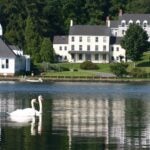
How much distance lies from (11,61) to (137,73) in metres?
15.4

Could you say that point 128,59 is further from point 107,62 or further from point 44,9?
point 44,9

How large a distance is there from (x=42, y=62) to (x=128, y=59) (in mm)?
14241

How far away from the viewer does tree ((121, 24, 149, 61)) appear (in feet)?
416

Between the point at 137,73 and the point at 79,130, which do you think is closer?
the point at 79,130

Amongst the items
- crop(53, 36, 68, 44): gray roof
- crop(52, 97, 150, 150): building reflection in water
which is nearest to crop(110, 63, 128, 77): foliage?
crop(53, 36, 68, 44): gray roof

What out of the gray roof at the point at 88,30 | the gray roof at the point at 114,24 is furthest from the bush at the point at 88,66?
the gray roof at the point at 114,24

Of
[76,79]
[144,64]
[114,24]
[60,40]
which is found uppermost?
[114,24]

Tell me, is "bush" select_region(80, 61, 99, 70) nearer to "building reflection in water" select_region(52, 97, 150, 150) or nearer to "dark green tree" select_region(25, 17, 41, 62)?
"dark green tree" select_region(25, 17, 41, 62)

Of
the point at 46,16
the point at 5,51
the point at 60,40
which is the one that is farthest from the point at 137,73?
the point at 46,16

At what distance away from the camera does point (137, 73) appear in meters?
114

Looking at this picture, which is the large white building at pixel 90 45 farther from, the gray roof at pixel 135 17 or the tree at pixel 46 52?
the tree at pixel 46 52

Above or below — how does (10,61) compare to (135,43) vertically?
below

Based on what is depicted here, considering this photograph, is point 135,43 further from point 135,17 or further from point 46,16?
point 46,16

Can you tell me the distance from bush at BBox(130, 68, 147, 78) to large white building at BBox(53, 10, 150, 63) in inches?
802
